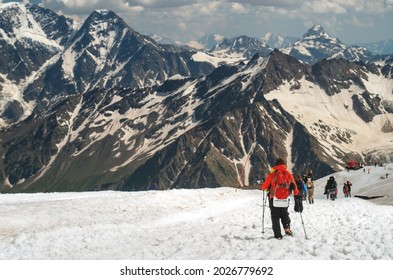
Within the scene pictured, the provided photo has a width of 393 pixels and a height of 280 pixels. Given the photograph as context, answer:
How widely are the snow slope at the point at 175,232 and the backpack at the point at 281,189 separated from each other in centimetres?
182

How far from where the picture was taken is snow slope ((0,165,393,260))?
20.2 m

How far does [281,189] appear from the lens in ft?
Result: 69.8

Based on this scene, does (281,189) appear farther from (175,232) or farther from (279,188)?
(175,232)

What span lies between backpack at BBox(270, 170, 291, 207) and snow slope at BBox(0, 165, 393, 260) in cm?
182

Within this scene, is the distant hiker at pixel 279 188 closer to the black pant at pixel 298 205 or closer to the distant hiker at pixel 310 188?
the black pant at pixel 298 205

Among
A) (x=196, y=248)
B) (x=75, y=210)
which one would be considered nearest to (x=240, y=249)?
(x=196, y=248)

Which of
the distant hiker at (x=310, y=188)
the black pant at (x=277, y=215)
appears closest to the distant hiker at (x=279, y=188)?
the black pant at (x=277, y=215)

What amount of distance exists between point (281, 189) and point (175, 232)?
359 inches

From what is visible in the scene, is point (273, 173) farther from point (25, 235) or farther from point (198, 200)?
point (198, 200)

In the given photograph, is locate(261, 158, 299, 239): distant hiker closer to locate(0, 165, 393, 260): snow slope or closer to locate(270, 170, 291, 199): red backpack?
locate(270, 170, 291, 199): red backpack

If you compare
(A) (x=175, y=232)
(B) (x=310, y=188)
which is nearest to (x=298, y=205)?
(A) (x=175, y=232)
